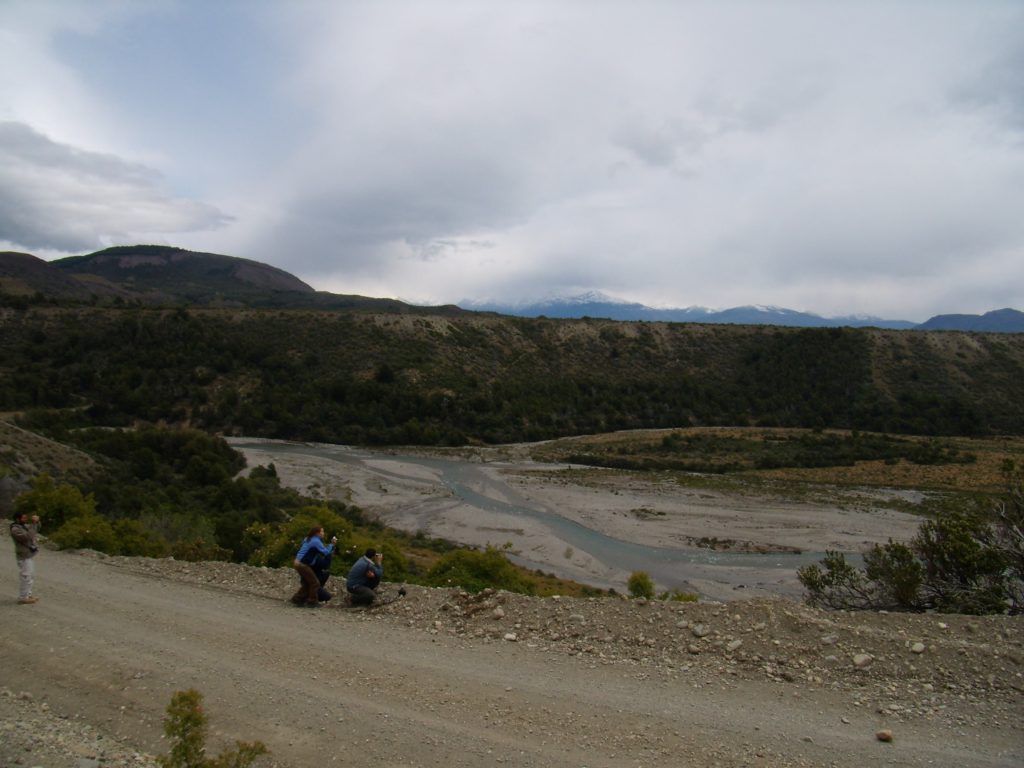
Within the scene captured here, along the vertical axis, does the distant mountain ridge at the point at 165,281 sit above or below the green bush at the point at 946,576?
above

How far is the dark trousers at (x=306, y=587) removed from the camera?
33.7ft

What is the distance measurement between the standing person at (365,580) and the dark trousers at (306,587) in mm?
558

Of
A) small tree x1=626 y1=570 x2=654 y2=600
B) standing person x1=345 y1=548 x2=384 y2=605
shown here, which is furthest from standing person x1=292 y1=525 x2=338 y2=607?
small tree x1=626 y1=570 x2=654 y2=600

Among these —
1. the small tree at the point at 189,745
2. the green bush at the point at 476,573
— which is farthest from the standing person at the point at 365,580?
the small tree at the point at 189,745

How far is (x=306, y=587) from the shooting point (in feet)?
34.0

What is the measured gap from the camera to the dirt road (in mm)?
6078

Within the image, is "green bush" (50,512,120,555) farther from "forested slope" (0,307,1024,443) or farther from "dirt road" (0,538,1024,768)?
"forested slope" (0,307,1024,443)

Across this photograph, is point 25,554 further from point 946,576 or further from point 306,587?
point 946,576

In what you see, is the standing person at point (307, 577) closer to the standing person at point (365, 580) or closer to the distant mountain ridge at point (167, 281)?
the standing person at point (365, 580)

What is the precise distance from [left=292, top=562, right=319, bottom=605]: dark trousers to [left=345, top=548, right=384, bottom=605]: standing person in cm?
56

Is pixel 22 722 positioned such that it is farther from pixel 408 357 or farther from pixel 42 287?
pixel 42 287

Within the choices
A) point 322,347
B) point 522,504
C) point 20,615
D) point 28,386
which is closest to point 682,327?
point 322,347

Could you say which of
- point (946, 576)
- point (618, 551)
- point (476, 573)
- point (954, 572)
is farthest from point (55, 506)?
point (618, 551)

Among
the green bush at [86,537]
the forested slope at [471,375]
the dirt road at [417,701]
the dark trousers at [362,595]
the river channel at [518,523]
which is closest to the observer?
the dirt road at [417,701]
